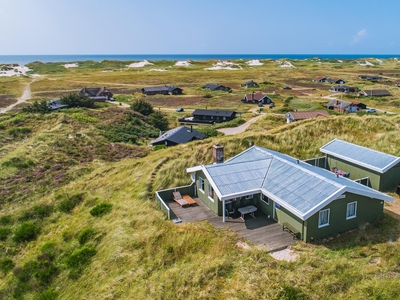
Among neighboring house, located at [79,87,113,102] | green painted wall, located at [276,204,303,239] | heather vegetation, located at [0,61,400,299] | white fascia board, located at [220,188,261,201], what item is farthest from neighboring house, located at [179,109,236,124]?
green painted wall, located at [276,204,303,239]

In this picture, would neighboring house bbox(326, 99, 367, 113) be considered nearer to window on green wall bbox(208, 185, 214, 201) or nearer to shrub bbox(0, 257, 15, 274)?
Result: window on green wall bbox(208, 185, 214, 201)

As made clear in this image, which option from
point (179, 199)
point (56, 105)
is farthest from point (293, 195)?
point (56, 105)

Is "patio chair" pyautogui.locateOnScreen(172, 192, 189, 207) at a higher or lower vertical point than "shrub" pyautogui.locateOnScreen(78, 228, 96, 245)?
higher

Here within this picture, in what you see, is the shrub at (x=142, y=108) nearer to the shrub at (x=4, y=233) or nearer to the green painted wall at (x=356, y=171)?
the shrub at (x=4, y=233)

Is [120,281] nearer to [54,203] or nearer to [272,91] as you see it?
[54,203]

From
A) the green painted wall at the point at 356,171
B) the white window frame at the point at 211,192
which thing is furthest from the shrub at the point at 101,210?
the green painted wall at the point at 356,171

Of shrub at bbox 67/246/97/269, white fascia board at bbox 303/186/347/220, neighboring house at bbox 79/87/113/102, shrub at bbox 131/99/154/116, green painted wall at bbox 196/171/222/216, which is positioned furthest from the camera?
neighboring house at bbox 79/87/113/102

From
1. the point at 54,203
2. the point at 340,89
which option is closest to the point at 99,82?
the point at 340,89

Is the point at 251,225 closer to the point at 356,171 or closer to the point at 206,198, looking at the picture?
the point at 206,198
